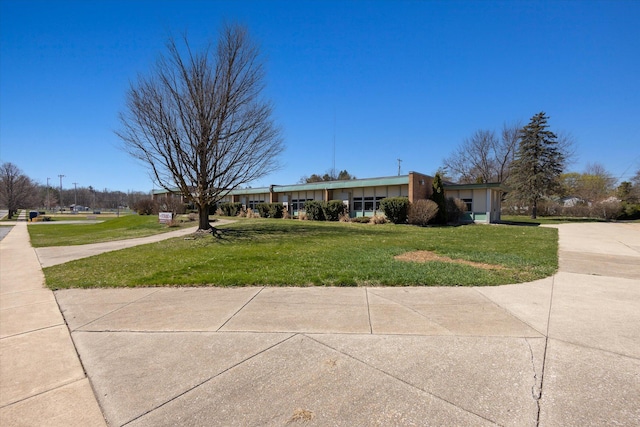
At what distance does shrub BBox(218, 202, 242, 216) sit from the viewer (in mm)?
38125

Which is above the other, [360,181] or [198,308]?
[360,181]

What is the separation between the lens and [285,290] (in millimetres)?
5578

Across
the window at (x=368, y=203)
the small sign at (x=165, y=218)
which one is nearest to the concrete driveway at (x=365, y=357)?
the small sign at (x=165, y=218)

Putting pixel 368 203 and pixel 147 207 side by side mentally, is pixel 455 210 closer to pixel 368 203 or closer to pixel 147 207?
pixel 368 203

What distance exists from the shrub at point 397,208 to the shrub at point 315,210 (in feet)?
21.1

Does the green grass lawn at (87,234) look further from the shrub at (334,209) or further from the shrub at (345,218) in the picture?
the shrub at (345,218)

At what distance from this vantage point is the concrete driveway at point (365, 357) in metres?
2.32

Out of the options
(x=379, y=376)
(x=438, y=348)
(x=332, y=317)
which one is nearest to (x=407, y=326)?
(x=438, y=348)

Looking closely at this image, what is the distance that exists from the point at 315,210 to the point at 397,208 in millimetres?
7976

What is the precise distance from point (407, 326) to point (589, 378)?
1690mm

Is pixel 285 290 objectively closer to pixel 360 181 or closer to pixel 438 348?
pixel 438 348

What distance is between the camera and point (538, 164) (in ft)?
111

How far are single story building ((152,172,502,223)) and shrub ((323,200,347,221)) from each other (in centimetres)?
69

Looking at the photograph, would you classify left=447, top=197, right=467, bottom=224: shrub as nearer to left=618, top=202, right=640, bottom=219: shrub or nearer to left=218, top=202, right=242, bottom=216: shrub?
left=618, top=202, right=640, bottom=219: shrub
